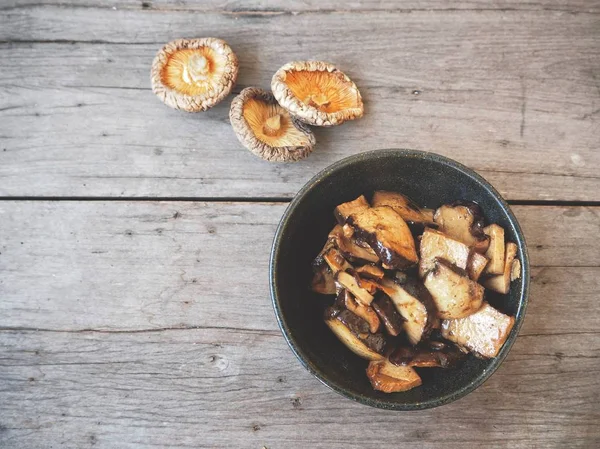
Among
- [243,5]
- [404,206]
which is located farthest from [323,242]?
[243,5]

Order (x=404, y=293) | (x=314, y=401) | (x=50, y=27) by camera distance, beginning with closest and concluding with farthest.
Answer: (x=404, y=293), (x=314, y=401), (x=50, y=27)

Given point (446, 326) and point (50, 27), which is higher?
point (50, 27)

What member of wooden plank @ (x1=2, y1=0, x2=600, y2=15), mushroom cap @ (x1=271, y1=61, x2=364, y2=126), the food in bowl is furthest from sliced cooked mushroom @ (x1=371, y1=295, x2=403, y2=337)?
wooden plank @ (x1=2, y1=0, x2=600, y2=15)

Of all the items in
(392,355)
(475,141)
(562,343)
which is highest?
(475,141)

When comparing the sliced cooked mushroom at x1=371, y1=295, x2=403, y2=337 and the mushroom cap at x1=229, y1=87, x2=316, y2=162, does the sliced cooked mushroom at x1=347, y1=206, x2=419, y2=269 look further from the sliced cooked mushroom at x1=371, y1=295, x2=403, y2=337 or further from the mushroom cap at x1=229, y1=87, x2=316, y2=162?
the mushroom cap at x1=229, y1=87, x2=316, y2=162

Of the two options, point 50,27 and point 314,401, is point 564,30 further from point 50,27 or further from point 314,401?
point 50,27

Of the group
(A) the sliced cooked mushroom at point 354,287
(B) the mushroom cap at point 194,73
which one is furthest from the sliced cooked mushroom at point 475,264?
(B) the mushroom cap at point 194,73

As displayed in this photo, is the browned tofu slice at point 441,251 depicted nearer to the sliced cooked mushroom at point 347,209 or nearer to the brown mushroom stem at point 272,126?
the sliced cooked mushroom at point 347,209

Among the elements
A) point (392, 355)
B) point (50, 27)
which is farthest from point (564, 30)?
point (50, 27)
